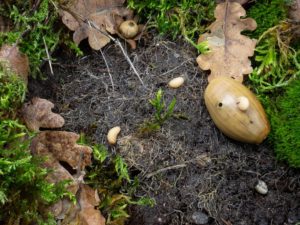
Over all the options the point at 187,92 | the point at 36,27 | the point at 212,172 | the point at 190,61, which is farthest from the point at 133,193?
the point at 36,27

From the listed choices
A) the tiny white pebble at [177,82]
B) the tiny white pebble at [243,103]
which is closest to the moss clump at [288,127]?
the tiny white pebble at [243,103]

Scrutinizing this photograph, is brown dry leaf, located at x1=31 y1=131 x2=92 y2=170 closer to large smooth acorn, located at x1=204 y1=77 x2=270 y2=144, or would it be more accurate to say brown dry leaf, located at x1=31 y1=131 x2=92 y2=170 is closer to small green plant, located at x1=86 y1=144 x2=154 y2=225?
small green plant, located at x1=86 y1=144 x2=154 y2=225

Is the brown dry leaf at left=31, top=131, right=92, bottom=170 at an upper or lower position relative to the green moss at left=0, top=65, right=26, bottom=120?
lower

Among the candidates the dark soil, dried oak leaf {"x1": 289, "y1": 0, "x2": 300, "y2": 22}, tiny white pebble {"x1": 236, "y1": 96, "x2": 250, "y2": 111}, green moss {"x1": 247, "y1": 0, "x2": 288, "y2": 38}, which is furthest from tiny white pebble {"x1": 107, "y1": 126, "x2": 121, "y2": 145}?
dried oak leaf {"x1": 289, "y1": 0, "x2": 300, "y2": 22}

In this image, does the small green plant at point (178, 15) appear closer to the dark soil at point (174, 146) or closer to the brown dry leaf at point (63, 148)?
the dark soil at point (174, 146)

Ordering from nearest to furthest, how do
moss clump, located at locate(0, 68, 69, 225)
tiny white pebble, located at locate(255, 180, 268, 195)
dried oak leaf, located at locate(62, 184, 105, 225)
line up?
moss clump, located at locate(0, 68, 69, 225)
dried oak leaf, located at locate(62, 184, 105, 225)
tiny white pebble, located at locate(255, 180, 268, 195)

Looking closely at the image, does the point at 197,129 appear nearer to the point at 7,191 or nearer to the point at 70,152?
the point at 70,152

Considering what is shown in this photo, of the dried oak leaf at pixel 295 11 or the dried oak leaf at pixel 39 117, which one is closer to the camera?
the dried oak leaf at pixel 39 117
